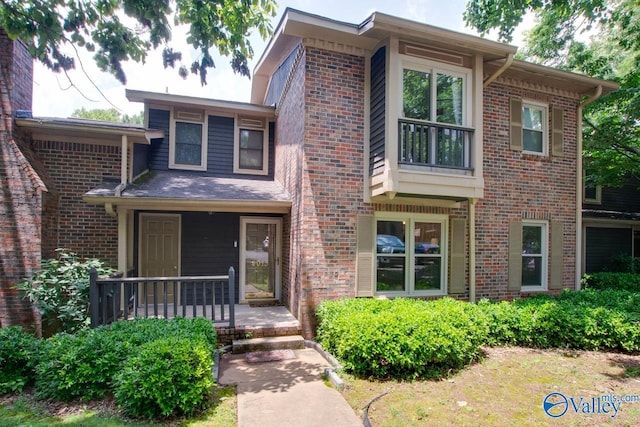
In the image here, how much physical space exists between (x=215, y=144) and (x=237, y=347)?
532 centimetres

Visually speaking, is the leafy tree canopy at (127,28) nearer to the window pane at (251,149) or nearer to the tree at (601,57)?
the window pane at (251,149)

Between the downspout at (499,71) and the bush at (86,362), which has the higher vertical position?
the downspout at (499,71)

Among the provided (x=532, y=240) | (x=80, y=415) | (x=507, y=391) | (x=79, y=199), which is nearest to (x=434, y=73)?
(x=532, y=240)

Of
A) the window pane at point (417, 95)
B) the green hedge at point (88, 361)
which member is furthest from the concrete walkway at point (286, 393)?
the window pane at point (417, 95)

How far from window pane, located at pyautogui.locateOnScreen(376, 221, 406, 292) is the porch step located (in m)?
1.92

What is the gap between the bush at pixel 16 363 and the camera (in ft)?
14.0

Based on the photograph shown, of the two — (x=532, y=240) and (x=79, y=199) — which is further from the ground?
A: (x=79, y=199)

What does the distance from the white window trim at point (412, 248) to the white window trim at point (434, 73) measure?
1907 millimetres

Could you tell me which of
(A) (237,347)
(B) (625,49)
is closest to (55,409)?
(A) (237,347)

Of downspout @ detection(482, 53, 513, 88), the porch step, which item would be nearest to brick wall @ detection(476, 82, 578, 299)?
downspout @ detection(482, 53, 513, 88)

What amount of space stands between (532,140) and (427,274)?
4.18 m

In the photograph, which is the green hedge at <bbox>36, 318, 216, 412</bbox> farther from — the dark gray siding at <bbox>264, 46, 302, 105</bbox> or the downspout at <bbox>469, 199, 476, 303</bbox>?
the dark gray siding at <bbox>264, 46, 302, 105</bbox>

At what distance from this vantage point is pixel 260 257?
27.9 feet

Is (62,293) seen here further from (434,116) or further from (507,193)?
(507,193)
